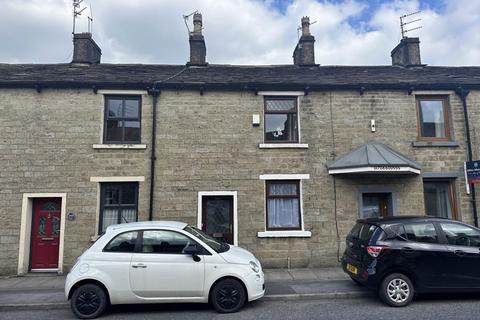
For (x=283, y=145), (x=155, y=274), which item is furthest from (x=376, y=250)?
(x=283, y=145)

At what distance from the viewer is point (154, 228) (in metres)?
5.99

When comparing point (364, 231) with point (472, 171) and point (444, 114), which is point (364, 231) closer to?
point (472, 171)

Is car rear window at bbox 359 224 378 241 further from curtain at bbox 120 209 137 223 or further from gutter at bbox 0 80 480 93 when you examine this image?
curtain at bbox 120 209 137 223

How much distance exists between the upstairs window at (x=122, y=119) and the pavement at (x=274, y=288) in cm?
420

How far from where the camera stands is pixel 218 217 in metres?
9.46

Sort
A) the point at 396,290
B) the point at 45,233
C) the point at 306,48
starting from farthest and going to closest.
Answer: the point at 306,48 → the point at 45,233 → the point at 396,290

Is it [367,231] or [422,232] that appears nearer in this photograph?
[422,232]

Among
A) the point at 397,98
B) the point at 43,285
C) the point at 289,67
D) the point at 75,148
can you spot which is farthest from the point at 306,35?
the point at 43,285

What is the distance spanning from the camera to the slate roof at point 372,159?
8.77m

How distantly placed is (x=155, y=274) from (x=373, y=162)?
21.0 ft

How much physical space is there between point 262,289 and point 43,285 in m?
5.50

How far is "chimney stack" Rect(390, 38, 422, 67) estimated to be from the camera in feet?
39.7

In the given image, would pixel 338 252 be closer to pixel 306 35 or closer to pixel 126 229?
pixel 126 229

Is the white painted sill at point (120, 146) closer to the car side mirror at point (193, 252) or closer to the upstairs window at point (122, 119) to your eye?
the upstairs window at point (122, 119)
